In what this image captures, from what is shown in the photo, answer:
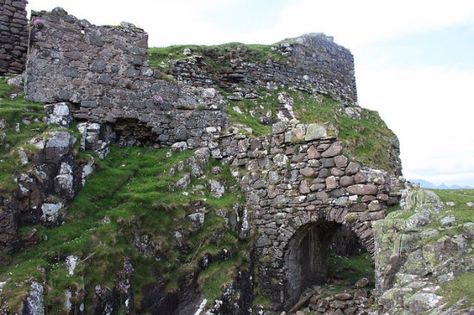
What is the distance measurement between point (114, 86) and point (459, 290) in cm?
1093

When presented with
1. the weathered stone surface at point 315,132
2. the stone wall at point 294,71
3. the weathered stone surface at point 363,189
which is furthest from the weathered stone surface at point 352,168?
the stone wall at point 294,71

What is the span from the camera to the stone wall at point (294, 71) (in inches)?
786

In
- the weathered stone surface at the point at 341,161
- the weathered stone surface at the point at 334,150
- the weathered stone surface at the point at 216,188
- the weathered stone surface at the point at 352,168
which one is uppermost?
the weathered stone surface at the point at 334,150

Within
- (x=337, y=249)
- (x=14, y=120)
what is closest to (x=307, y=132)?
(x=337, y=249)

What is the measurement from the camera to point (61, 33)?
13.3m

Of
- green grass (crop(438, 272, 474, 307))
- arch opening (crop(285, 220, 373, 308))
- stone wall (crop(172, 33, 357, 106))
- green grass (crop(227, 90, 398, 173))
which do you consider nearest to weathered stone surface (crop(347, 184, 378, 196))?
arch opening (crop(285, 220, 373, 308))

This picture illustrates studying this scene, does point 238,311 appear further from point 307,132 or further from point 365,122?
point 365,122

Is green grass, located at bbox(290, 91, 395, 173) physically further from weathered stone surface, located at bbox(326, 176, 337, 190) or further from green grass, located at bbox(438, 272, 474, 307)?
green grass, located at bbox(438, 272, 474, 307)

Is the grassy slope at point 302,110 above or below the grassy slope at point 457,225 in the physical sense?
above

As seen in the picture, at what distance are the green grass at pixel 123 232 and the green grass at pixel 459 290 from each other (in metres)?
5.90

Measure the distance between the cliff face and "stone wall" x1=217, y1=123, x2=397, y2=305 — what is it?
0.03m

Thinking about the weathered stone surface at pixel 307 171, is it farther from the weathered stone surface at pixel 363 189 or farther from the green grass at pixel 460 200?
the green grass at pixel 460 200

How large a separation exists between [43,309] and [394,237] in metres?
6.72

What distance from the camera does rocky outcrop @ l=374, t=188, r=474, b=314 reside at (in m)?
6.63
